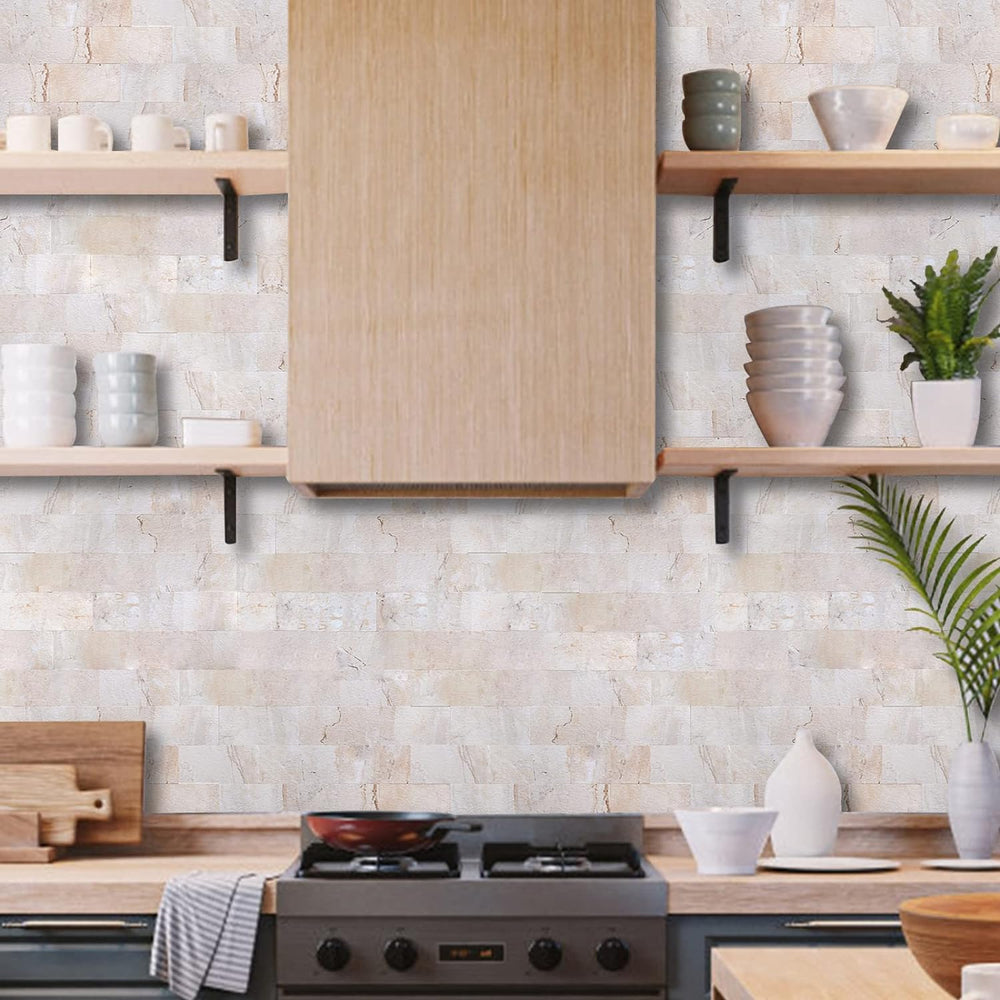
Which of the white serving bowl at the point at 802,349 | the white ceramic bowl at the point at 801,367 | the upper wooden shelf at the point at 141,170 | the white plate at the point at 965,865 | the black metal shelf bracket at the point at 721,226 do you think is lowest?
the white plate at the point at 965,865

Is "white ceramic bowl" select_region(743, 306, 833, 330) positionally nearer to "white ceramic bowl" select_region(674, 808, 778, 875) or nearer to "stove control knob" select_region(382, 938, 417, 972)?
"white ceramic bowl" select_region(674, 808, 778, 875)

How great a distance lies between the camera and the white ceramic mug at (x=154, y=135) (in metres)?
3.29

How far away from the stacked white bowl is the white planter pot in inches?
63.9

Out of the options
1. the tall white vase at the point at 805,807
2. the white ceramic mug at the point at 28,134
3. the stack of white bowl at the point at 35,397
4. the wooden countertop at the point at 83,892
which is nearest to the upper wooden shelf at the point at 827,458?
the tall white vase at the point at 805,807

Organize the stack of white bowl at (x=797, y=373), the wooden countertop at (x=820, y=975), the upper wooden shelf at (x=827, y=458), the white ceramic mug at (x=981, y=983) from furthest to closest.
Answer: the stack of white bowl at (x=797, y=373) → the upper wooden shelf at (x=827, y=458) → the wooden countertop at (x=820, y=975) → the white ceramic mug at (x=981, y=983)

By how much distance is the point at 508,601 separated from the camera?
11.3 ft

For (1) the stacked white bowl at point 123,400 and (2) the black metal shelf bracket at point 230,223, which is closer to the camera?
(1) the stacked white bowl at point 123,400

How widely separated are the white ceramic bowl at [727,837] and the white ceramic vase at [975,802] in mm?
491

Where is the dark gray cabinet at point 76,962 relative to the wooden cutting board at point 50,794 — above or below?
below

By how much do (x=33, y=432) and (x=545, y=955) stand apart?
151 cm

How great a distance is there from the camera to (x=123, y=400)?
326cm

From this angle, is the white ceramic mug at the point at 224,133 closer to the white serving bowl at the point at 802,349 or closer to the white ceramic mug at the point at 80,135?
the white ceramic mug at the point at 80,135

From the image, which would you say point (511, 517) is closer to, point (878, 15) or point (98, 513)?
point (98, 513)

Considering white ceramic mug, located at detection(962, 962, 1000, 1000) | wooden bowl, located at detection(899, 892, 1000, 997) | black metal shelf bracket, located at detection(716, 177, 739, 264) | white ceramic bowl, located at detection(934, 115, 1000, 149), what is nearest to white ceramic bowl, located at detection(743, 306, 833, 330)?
black metal shelf bracket, located at detection(716, 177, 739, 264)
